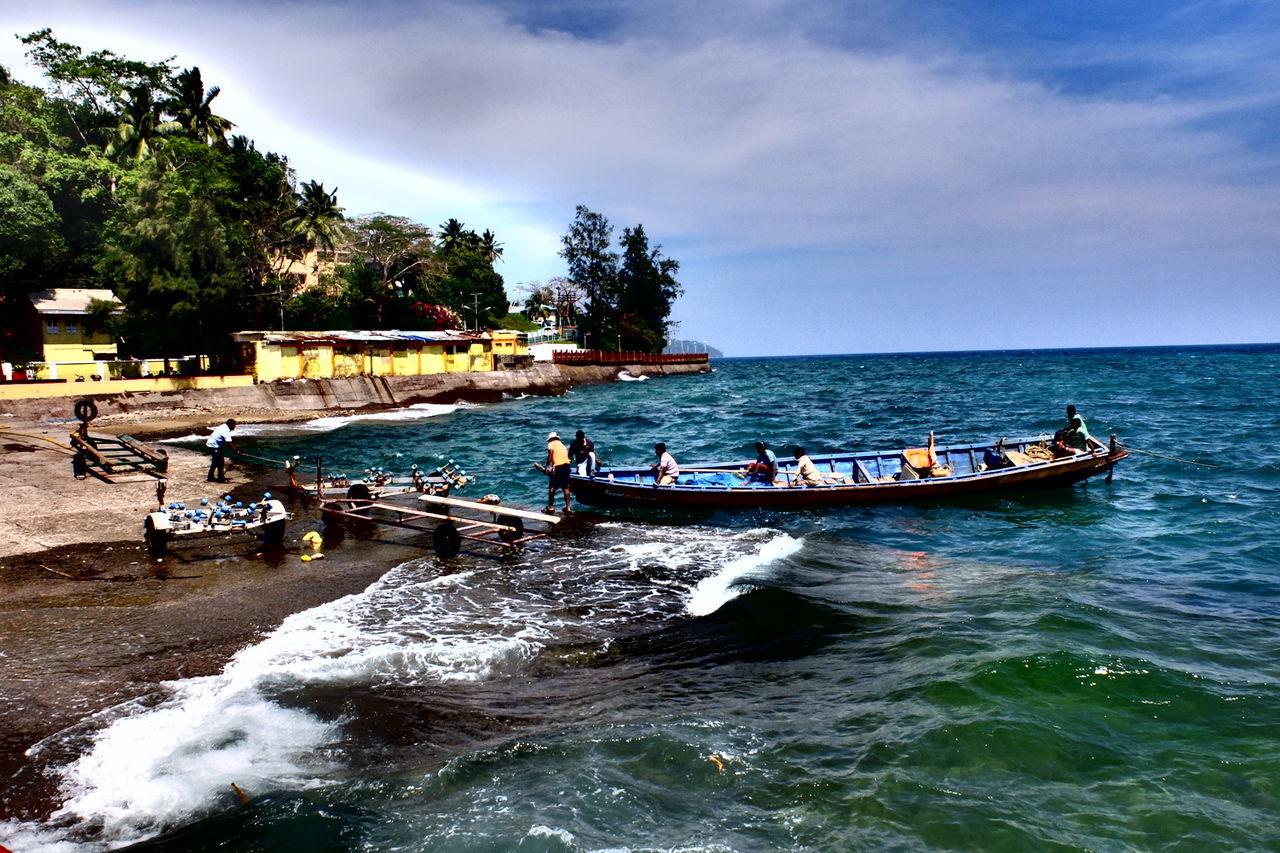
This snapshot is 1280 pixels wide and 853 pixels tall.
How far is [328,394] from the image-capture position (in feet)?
145

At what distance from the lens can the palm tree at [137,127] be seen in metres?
50.0

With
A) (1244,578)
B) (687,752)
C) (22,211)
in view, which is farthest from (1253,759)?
(22,211)

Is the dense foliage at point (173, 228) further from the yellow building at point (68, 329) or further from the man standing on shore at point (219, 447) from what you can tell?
the man standing on shore at point (219, 447)

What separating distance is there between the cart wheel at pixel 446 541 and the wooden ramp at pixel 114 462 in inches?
357

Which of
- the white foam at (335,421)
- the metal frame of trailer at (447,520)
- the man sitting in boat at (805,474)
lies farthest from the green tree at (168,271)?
the man sitting in boat at (805,474)

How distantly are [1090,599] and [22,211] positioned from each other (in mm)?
47134

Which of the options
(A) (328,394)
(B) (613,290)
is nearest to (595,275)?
(B) (613,290)

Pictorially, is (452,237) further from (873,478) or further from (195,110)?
(873,478)

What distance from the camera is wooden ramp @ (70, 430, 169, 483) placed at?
1802 cm

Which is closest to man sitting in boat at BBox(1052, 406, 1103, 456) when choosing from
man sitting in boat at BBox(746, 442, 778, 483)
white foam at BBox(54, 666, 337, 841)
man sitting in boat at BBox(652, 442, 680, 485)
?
A: man sitting in boat at BBox(746, 442, 778, 483)

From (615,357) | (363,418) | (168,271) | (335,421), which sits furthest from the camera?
(615,357)

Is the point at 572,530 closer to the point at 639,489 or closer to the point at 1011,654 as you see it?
the point at 639,489

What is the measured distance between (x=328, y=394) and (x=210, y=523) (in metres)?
33.2

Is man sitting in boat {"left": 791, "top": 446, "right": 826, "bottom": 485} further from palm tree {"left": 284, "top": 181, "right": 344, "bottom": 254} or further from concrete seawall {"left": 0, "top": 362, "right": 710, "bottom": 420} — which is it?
palm tree {"left": 284, "top": 181, "right": 344, "bottom": 254}
